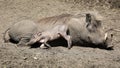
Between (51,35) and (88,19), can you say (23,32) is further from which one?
(88,19)

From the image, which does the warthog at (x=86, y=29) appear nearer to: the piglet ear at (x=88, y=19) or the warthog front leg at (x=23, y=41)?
the piglet ear at (x=88, y=19)

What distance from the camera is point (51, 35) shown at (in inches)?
282

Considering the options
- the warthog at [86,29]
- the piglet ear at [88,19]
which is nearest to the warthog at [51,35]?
the warthog at [86,29]

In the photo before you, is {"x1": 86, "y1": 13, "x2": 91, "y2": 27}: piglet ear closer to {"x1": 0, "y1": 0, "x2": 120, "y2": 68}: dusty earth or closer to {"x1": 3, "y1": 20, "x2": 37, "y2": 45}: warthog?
{"x1": 0, "y1": 0, "x2": 120, "y2": 68}: dusty earth

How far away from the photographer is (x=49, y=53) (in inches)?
258

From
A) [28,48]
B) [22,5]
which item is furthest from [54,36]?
[22,5]

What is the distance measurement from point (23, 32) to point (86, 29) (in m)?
1.26

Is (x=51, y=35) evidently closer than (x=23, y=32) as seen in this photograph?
Yes

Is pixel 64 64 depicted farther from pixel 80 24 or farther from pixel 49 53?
pixel 80 24

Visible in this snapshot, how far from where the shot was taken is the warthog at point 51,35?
7094 millimetres

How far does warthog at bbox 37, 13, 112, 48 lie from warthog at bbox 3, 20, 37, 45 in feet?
0.60

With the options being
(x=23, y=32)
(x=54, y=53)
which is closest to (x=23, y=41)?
(x=23, y=32)

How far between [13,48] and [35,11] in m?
3.06

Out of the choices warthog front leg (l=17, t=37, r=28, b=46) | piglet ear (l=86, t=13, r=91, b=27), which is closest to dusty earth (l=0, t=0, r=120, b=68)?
warthog front leg (l=17, t=37, r=28, b=46)
